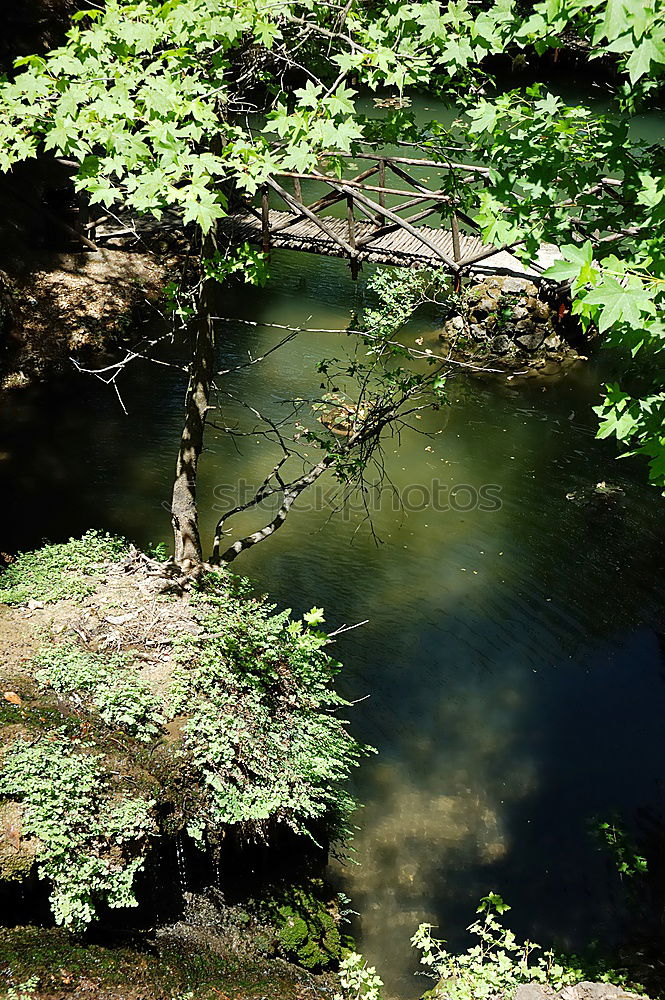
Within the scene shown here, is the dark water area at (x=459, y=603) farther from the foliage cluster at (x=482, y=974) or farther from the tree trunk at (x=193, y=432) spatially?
the tree trunk at (x=193, y=432)

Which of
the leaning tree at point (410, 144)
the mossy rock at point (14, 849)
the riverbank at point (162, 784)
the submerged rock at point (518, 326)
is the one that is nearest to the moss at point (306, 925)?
the riverbank at point (162, 784)

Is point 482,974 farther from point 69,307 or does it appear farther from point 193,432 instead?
point 69,307

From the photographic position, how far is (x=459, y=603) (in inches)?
301

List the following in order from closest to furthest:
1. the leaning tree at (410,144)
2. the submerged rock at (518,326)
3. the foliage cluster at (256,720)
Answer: the leaning tree at (410,144), the foliage cluster at (256,720), the submerged rock at (518,326)

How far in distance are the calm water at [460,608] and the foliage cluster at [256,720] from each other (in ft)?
3.38

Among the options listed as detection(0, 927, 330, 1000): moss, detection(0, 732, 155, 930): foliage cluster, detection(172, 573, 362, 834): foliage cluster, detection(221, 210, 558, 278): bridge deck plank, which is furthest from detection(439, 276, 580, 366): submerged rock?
detection(0, 927, 330, 1000): moss

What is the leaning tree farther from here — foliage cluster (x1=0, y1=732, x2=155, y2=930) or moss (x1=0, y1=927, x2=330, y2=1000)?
moss (x1=0, y1=927, x2=330, y2=1000)

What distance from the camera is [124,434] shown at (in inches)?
377

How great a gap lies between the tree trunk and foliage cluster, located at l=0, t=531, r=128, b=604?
601mm

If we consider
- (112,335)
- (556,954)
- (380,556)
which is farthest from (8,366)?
(556,954)

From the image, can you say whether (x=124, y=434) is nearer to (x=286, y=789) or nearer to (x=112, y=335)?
(x=112, y=335)

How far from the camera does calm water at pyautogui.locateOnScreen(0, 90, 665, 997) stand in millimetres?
5488

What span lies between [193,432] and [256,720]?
2129 millimetres

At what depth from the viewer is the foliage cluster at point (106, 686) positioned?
426cm
